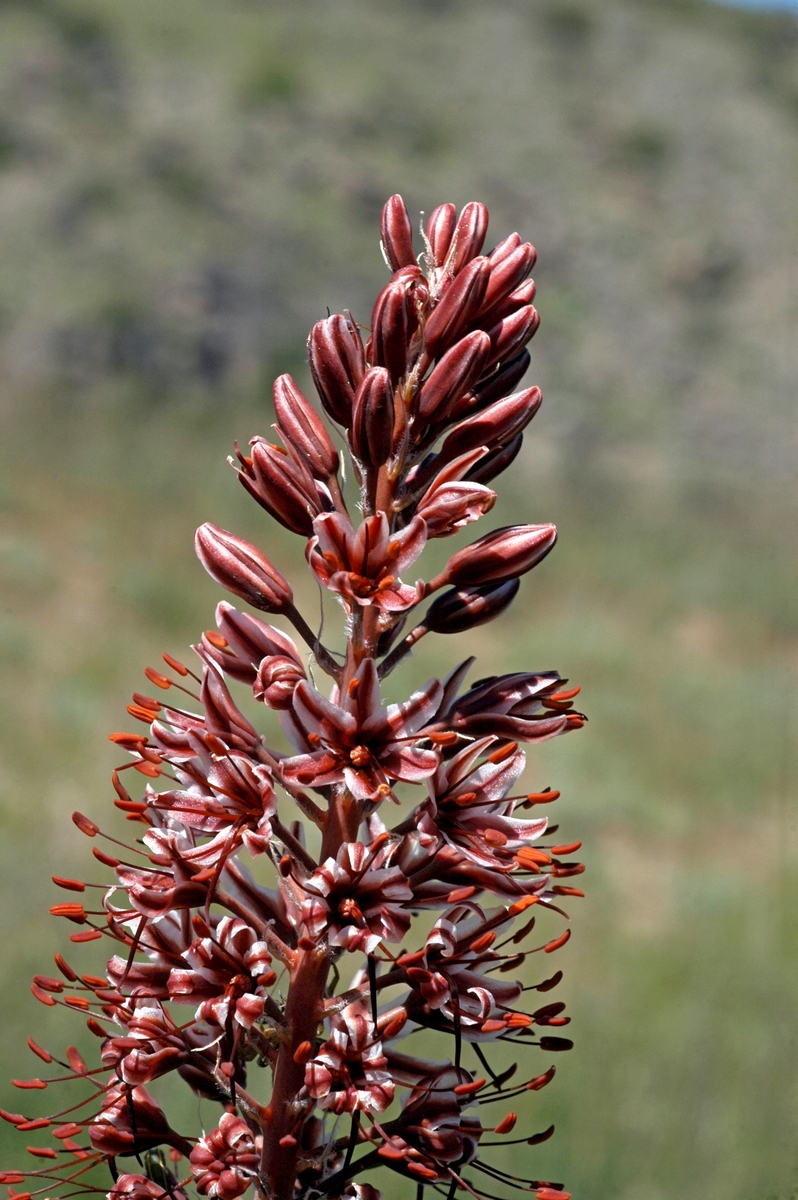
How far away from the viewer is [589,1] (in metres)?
42.2

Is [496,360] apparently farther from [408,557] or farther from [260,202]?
[260,202]

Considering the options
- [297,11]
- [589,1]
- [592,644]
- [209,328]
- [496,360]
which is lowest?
[496,360]

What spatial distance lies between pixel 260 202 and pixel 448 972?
31.3 meters

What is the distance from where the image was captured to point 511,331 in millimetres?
2627

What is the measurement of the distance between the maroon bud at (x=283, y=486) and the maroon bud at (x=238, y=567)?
0.36ft

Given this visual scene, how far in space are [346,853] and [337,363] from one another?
1093 millimetres

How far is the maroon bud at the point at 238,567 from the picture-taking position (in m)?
2.55

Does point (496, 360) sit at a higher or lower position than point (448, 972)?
higher

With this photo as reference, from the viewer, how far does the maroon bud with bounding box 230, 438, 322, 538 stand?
2.50m

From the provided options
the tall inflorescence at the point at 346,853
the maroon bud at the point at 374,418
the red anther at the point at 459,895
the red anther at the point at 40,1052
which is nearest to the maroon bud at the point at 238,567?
the tall inflorescence at the point at 346,853

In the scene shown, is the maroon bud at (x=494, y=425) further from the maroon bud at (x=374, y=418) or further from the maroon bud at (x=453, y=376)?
the maroon bud at (x=374, y=418)

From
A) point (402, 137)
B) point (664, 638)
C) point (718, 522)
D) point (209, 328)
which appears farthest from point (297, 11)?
point (664, 638)

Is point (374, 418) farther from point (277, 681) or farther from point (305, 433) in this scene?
point (277, 681)

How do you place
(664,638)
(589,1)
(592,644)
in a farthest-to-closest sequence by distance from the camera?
(589,1) → (664,638) → (592,644)
